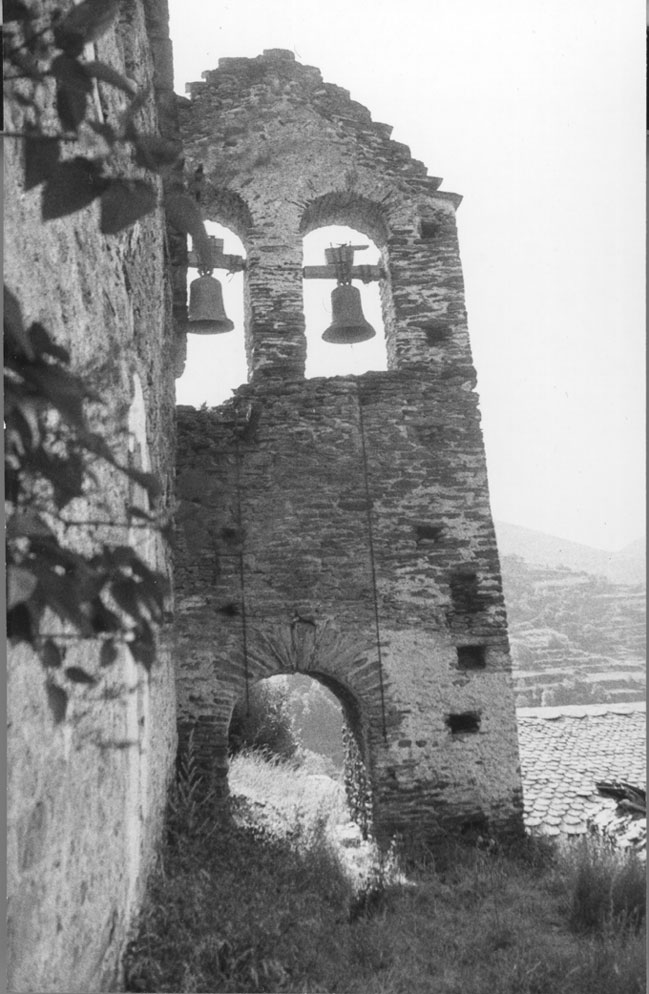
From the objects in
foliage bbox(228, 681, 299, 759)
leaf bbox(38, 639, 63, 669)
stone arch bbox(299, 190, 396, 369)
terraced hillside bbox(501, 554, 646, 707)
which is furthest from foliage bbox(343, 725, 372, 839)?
terraced hillside bbox(501, 554, 646, 707)

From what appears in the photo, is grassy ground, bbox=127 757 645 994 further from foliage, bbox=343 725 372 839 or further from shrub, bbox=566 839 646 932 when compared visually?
foliage, bbox=343 725 372 839

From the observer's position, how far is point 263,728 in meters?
11.7

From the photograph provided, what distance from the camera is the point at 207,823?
5.12 m

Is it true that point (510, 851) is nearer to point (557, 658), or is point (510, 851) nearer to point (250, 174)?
point (250, 174)

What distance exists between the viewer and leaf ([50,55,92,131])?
42.1 inches

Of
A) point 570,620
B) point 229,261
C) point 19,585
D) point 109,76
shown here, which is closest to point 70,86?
point 109,76

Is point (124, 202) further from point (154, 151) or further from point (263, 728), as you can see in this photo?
point (263, 728)

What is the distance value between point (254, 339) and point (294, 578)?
6.72 feet

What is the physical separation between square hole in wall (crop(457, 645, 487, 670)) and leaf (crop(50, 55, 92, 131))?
18.0 feet

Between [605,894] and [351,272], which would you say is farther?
[351,272]

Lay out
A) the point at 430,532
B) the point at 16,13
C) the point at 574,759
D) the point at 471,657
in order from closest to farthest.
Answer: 1. the point at 16,13
2. the point at 471,657
3. the point at 430,532
4. the point at 574,759

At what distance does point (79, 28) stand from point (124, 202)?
323 mm

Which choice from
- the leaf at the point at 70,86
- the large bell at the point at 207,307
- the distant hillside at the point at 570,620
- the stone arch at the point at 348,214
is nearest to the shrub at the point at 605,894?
the leaf at the point at 70,86

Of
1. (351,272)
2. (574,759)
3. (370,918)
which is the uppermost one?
(351,272)
